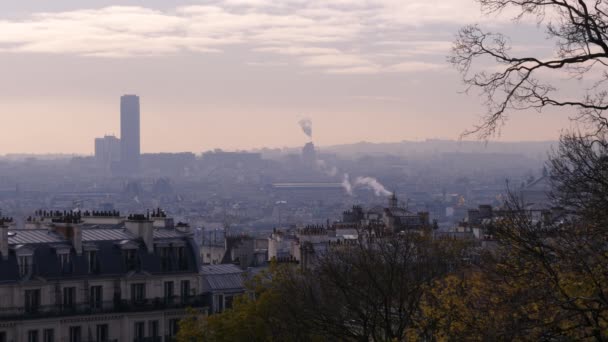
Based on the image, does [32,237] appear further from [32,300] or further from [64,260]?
[32,300]

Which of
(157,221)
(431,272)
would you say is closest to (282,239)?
(157,221)

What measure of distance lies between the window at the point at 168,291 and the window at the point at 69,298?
3.51 meters

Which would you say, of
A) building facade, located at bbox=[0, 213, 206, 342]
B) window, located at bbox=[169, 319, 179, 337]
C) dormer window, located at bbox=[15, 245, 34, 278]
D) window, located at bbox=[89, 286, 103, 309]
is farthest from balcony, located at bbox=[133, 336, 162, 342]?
dormer window, located at bbox=[15, 245, 34, 278]

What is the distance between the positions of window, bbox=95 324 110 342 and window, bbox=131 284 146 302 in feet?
4.53

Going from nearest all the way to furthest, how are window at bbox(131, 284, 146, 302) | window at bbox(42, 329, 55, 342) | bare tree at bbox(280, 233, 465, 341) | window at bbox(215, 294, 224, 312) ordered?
1. bare tree at bbox(280, 233, 465, 341)
2. window at bbox(42, 329, 55, 342)
3. window at bbox(131, 284, 146, 302)
4. window at bbox(215, 294, 224, 312)

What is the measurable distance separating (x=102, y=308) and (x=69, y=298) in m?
1.25

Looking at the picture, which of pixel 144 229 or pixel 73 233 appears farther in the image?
pixel 144 229

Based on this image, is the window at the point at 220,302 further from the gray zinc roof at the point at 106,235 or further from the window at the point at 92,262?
the window at the point at 92,262

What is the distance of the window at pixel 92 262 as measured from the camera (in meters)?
49.4

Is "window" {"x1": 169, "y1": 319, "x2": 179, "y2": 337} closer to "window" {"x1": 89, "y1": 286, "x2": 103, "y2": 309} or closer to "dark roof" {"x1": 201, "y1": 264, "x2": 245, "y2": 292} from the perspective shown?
"window" {"x1": 89, "y1": 286, "x2": 103, "y2": 309}

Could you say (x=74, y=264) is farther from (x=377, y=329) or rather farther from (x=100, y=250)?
(x=377, y=329)

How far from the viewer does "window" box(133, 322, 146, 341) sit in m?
49.9

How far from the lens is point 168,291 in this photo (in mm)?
51406

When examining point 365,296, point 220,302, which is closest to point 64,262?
point 220,302
